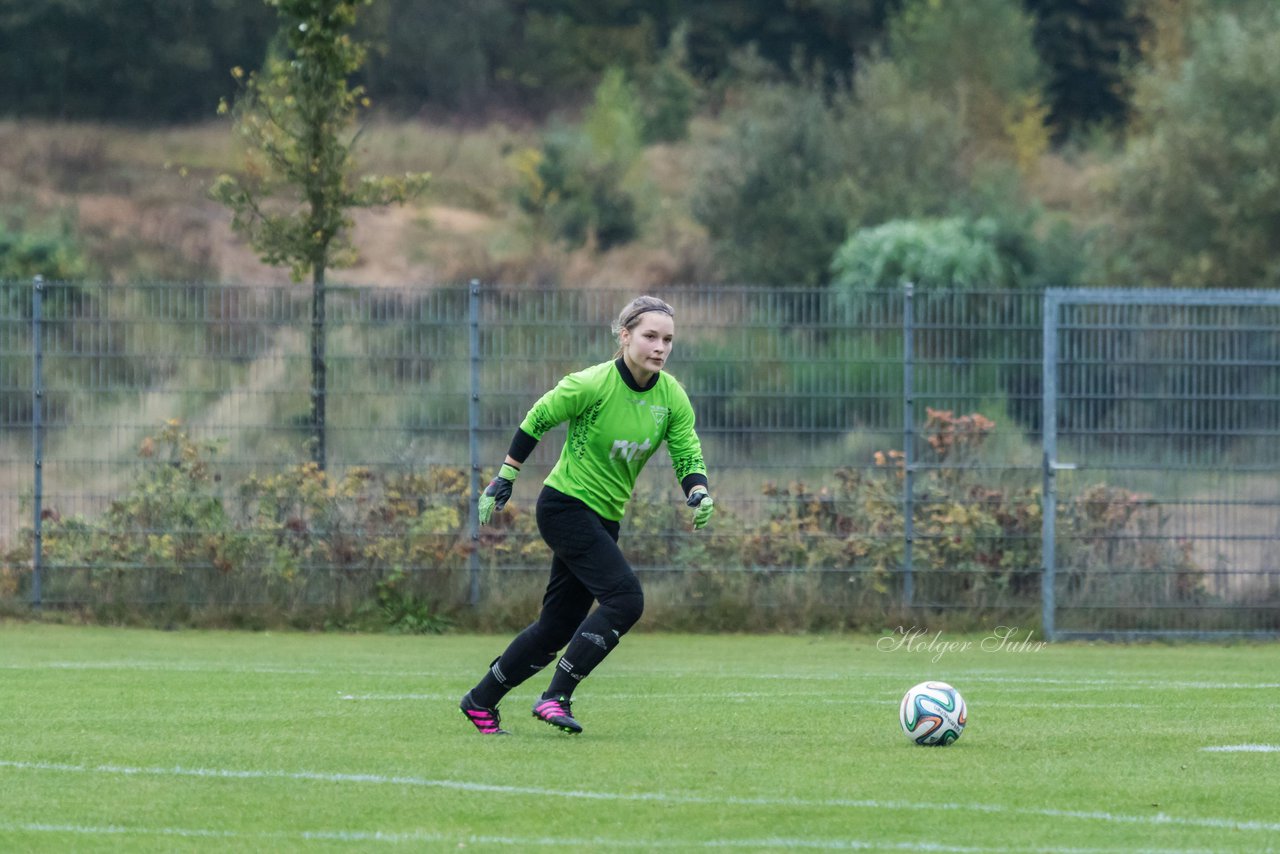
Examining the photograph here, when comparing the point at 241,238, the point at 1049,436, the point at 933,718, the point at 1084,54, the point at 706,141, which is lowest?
the point at 933,718

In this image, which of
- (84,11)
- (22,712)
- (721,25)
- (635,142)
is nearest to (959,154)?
(635,142)

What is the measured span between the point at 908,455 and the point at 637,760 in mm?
7795

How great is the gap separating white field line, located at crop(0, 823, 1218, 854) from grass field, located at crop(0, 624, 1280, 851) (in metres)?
0.02

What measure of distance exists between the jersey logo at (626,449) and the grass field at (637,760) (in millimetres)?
1278

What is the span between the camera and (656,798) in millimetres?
6945

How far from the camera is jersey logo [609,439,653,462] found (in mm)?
8609

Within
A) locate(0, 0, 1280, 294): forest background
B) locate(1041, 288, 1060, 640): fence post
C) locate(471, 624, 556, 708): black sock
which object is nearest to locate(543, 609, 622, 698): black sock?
locate(471, 624, 556, 708): black sock

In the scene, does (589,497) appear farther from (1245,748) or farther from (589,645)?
(1245,748)

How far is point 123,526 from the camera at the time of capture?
15352 millimetres

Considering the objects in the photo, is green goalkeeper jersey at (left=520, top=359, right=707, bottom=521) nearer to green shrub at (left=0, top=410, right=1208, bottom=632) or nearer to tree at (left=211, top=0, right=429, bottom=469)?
green shrub at (left=0, top=410, right=1208, bottom=632)

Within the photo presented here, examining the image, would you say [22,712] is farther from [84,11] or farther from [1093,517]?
[84,11]

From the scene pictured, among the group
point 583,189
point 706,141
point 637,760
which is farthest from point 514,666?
point 706,141

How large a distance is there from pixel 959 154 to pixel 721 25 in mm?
16491

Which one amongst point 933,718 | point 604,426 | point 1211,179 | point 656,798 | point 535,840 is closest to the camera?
point 535,840
